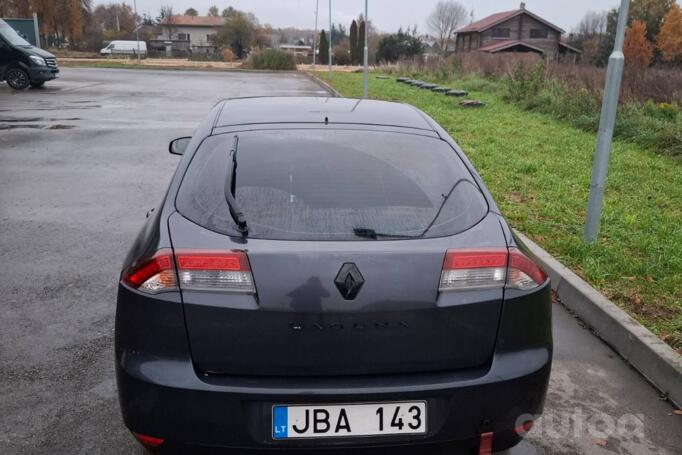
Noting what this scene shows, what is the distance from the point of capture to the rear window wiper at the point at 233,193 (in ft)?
7.68

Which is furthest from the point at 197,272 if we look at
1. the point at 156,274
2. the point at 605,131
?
the point at 605,131

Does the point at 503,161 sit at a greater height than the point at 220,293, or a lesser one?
lesser

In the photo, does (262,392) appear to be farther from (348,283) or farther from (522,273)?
(522,273)

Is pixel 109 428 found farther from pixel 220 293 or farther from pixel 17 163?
pixel 17 163

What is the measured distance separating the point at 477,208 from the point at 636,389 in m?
1.74

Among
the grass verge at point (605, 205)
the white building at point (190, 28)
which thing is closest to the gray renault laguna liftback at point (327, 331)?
the grass verge at point (605, 205)

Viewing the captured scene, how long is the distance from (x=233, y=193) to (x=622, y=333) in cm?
273

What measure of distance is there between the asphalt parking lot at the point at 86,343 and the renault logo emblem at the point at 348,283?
133 cm

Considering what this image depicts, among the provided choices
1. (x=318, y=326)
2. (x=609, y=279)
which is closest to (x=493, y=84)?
(x=609, y=279)

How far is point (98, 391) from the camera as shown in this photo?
3342mm

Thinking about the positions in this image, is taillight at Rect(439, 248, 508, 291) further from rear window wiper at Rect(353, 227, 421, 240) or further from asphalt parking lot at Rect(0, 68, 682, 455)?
asphalt parking lot at Rect(0, 68, 682, 455)

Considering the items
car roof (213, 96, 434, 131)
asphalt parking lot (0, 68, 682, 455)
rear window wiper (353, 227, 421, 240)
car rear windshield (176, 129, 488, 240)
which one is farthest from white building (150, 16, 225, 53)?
rear window wiper (353, 227, 421, 240)

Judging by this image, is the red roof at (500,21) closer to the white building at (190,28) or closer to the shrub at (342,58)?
the shrub at (342,58)

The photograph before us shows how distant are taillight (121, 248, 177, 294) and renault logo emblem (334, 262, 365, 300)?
0.58 metres
